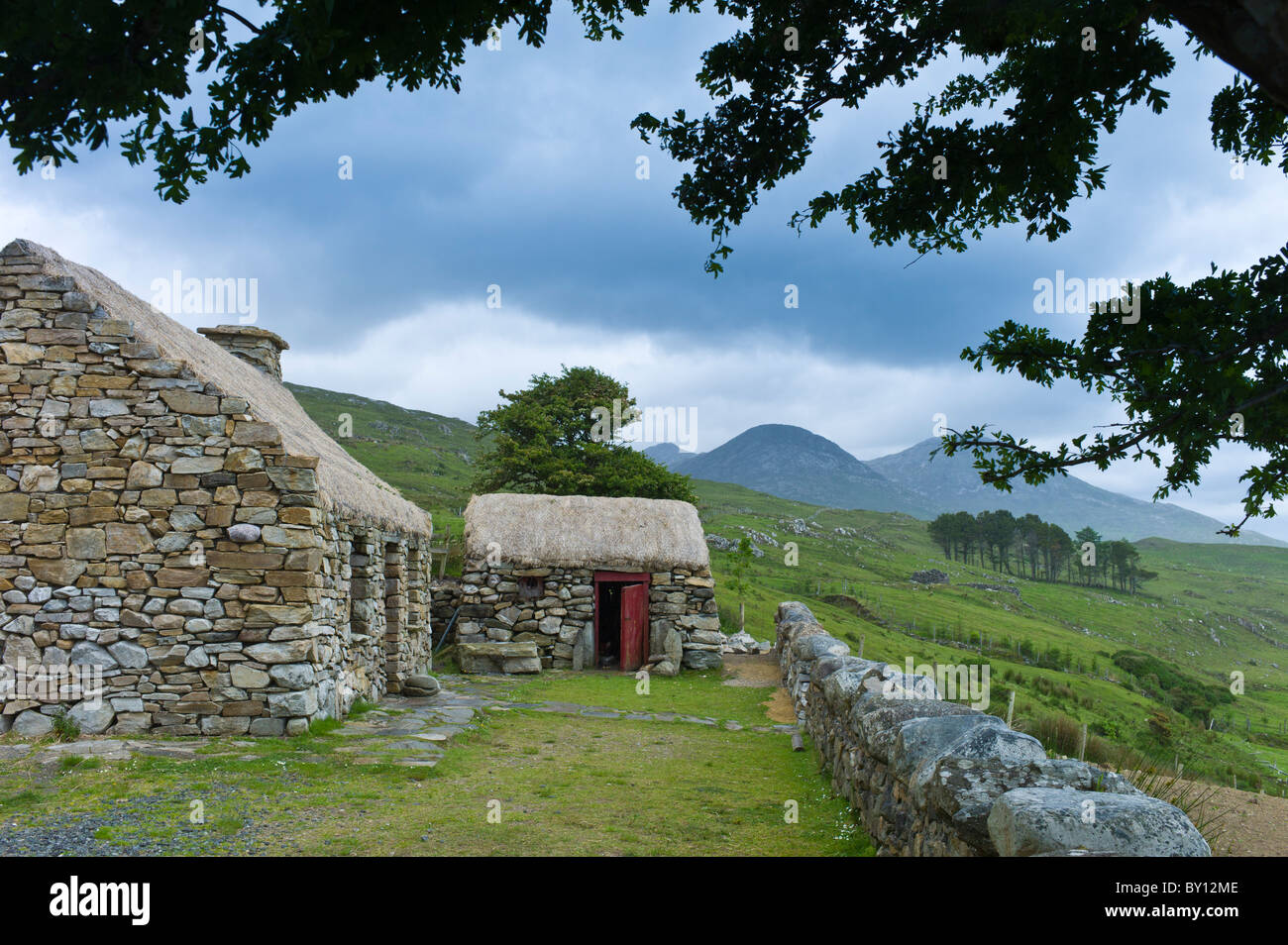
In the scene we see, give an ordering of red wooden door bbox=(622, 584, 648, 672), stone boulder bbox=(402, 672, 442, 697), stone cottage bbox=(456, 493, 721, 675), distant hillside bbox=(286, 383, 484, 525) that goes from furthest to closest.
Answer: distant hillside bbox=(286, 383, 484, 525) → stone cottage bbox=(456, 493, 721, 675) → red wooden door bbox=(622, 584, 648, 672) → stone boulder bbox=(402, 672, 442, 697)

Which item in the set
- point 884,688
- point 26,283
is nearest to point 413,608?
point 26,283

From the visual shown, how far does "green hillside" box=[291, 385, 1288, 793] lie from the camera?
25.4 metres

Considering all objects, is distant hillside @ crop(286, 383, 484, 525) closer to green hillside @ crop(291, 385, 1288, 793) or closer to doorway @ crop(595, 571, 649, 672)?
green hillside @ crop(291, 385, 1288, 793)

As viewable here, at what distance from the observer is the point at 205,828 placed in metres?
5.71

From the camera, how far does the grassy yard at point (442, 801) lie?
5.67m

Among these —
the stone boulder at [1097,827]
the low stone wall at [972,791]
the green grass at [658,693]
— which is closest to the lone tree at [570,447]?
the green grass at [658,693]

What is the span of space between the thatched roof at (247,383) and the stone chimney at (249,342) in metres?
0.48

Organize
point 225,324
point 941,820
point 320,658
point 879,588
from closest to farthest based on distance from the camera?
point 941,820 → point 320,658 → point 225,324 → point 879,588

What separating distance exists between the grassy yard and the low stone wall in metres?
0.68

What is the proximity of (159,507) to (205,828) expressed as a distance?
172 inches

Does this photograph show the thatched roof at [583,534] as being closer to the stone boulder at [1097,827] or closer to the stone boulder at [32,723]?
the stone boulder at [32,723]

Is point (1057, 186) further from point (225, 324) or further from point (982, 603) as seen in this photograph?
point (982, 603)

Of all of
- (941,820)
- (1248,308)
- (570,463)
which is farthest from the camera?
(570,463)

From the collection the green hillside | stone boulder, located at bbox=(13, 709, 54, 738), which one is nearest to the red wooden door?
the green hillside
